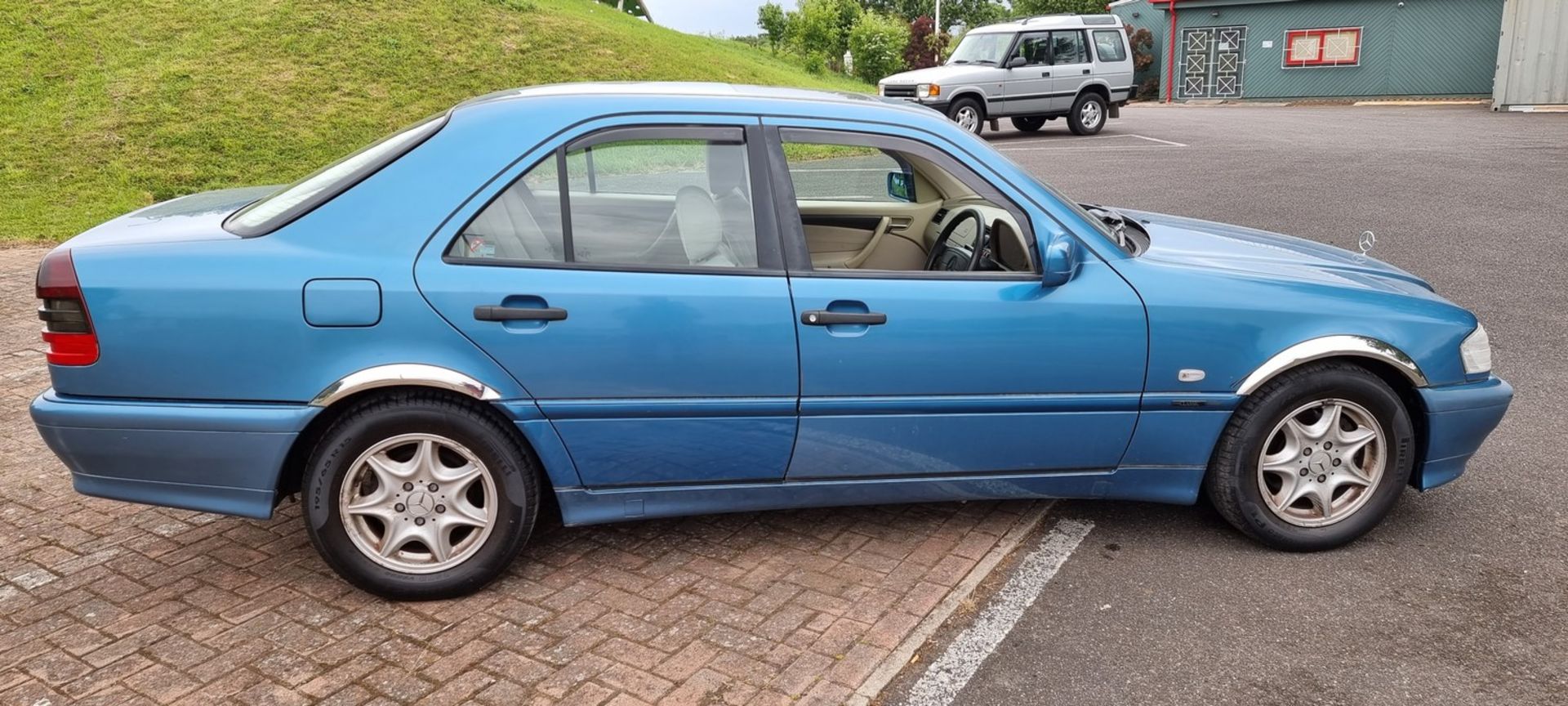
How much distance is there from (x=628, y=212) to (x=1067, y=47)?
17.8m

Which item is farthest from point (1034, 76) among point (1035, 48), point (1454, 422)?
point (1454, 422)

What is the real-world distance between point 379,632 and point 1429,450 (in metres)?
3.52

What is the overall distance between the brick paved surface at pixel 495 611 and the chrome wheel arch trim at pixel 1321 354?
1020mm

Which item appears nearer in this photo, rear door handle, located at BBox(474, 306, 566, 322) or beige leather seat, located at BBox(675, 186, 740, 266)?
rear door handle, located at BBox(474, 306, 566, 322)

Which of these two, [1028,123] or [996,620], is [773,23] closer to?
[1028,123]

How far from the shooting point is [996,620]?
11.8 feet

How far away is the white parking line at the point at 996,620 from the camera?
3.22m

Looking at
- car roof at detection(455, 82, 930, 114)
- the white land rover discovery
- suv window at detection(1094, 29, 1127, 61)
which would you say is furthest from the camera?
suv window at detection(1094, 29, 1127, 61)

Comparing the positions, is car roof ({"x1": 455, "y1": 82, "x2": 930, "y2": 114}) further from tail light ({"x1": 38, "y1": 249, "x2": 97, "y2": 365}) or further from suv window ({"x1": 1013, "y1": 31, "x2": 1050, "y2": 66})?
suv window ({"x1": 1013, "y1": 31, "x2": 1050, "y2": 66})

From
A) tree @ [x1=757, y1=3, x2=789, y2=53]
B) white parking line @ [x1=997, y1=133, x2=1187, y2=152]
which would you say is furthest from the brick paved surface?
tree @ [x1=757, y1=3, x2=789, y2=53]

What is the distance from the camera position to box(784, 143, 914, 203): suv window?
4.34m

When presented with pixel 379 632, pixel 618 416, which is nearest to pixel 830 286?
pixel 618 416

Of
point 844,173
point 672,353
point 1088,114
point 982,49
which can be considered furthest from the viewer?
point 1088,114

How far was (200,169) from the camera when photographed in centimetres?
1311
